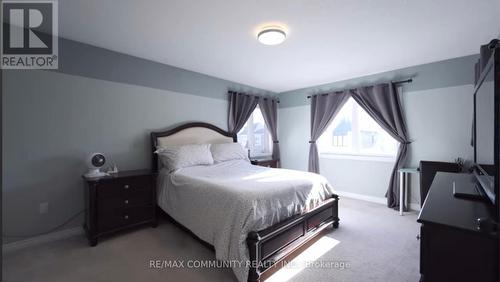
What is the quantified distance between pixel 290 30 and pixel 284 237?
7.01 ft

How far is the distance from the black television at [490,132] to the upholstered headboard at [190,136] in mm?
3268

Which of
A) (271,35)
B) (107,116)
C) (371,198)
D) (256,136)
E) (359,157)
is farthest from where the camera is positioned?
(256,136)

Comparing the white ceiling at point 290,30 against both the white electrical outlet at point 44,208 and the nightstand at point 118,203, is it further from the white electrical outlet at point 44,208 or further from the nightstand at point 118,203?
the white electrical outlet at point 44,208

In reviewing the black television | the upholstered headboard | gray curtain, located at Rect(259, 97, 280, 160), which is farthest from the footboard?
gray curtain, located at Rect(259, 97, 280, 160)

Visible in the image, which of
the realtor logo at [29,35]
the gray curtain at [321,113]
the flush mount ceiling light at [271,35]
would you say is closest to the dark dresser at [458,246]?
the flush mount ceiling light at [271,35]

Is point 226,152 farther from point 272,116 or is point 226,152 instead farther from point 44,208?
point 44,208

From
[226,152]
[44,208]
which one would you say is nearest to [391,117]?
[226,152]

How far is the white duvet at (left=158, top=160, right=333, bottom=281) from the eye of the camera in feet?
5.82

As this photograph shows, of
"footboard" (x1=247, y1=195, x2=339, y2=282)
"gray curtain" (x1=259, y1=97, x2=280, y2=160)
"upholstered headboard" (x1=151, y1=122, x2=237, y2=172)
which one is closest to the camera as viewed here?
"footboard" (x1=247, y1=195, x2=339, y2=282)

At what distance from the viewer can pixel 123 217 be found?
2.55 metres

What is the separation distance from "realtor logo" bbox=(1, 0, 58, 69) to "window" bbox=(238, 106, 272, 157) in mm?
3142

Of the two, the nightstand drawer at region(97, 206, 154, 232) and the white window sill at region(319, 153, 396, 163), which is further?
the white window sill at region(319, 153, 396, 163)

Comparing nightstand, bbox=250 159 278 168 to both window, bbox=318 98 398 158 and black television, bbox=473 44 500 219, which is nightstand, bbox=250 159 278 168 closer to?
window, bbox=318 98 398 158

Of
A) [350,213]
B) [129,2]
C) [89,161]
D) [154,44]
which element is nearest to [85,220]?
[89,161]
